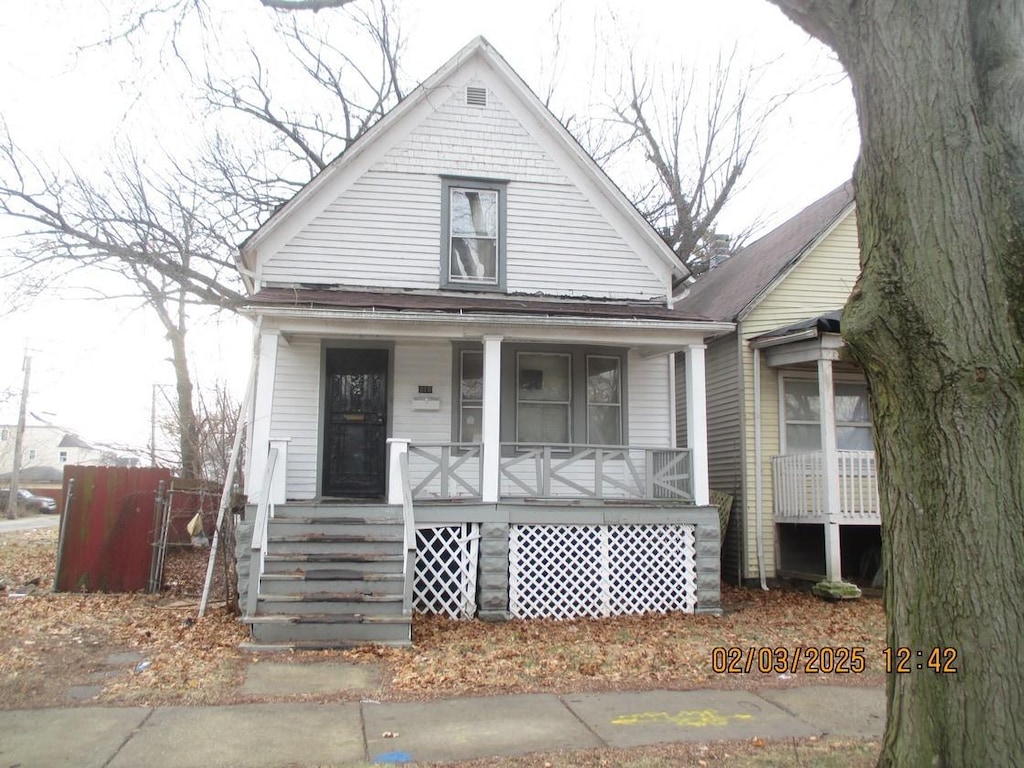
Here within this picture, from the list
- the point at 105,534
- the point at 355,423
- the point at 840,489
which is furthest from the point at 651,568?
the point at 105,534

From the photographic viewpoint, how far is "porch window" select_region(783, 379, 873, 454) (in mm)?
Result: 13141

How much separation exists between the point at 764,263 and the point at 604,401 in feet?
14.8

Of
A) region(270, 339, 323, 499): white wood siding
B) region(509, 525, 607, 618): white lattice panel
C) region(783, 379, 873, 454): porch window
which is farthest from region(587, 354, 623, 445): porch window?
region(270, 339, 323, 499): white wood siding

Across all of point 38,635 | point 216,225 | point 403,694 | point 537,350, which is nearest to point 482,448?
point 537,350

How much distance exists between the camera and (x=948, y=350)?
12.2ft

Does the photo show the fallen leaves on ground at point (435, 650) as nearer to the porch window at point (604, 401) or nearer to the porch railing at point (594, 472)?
the porch railing at point (594, 472)

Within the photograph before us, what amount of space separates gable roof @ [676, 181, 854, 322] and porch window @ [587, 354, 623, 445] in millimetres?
2352

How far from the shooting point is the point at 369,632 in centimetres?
810

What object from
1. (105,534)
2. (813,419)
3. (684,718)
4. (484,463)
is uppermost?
(813,419)

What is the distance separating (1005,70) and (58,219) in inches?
648

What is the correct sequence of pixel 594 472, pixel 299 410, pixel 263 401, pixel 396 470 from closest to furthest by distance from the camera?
1. pixel 396 470
2. pixel 263 401
3. pixel 299 410
4. pixel 594 472

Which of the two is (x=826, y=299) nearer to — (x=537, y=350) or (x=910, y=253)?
(x=537, y=350)

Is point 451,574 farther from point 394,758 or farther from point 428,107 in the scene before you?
point 428,107

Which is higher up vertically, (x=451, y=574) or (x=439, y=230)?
(x=439, y=230)
